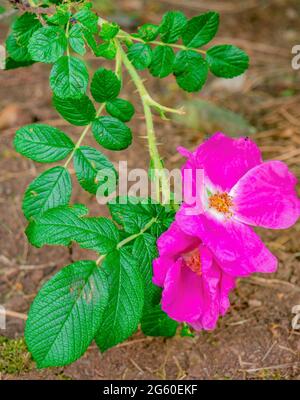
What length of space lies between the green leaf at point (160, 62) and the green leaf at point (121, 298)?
18.6 inches

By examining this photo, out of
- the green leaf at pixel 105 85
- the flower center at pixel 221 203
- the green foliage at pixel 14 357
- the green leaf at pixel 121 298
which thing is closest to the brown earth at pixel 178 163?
the green foliage at pixel 14 357

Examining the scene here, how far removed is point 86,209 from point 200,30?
0.55 metres

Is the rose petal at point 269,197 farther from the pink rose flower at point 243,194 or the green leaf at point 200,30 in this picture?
the green leaf at point 200,30

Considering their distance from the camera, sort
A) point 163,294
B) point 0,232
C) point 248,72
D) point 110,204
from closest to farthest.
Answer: point 163,294 < point 110,204 < point 0,232 < point 248,72

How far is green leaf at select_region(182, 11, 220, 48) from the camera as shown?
1537 millimetres

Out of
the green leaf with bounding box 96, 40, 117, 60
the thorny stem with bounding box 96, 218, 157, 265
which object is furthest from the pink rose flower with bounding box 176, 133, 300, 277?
the green leaf with bounding box 96, 40, 117, 60

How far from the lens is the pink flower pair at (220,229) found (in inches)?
44.6

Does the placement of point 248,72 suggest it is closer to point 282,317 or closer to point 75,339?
point 282,317

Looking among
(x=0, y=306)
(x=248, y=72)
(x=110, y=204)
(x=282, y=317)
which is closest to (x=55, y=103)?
(x=110, y=204)

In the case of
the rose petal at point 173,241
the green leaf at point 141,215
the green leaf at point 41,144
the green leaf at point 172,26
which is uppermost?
the green leaf at point 172,26

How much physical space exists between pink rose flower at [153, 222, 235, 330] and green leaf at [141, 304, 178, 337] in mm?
230

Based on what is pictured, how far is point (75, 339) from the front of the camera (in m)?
1.18

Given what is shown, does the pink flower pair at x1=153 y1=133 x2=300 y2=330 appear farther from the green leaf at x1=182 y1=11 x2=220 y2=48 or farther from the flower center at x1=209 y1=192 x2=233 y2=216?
the green leaf at x1=182 y1=11 x2=220 y2=48

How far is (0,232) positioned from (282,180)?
3.48ft
